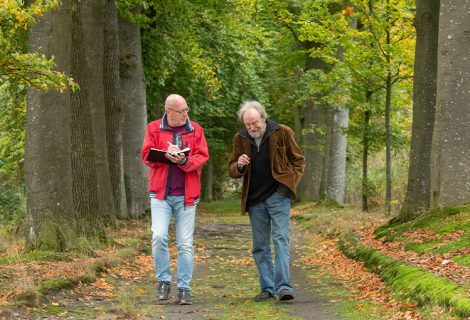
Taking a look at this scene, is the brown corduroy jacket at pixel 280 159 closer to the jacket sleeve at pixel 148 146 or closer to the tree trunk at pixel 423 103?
the jacket sleeve at pixel 148 146

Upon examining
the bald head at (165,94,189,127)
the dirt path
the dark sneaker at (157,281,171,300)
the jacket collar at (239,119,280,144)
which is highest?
the bald head at (165,94,189,127)

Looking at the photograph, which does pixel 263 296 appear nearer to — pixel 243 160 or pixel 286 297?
pixel 286 297

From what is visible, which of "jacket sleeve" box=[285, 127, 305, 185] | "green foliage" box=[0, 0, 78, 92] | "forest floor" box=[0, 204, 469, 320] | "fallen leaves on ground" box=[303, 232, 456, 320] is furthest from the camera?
"jacket sleeve" box=[285, 127, 305, 185]

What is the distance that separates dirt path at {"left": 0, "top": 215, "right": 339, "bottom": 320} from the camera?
823cm

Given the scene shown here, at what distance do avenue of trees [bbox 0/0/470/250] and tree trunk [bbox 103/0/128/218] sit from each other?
3 cm

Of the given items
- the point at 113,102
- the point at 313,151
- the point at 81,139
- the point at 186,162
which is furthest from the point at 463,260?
the point at 313,151

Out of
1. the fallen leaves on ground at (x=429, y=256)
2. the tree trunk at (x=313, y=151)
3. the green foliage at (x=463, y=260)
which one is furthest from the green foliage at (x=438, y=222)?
the tree trunk at (x=313, y=151)

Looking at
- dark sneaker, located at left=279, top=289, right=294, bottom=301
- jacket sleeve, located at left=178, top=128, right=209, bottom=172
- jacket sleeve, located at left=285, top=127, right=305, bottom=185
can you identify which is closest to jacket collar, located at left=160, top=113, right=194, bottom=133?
jacket sleeve, located at left=178, top=128, right=209, bottom=172

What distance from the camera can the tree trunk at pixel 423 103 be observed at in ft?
45.2

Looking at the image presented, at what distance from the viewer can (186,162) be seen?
9.02 m

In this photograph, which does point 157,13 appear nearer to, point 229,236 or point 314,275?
point 229,236

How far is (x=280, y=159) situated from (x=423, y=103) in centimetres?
537

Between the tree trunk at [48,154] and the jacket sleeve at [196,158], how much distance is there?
346 centimetres

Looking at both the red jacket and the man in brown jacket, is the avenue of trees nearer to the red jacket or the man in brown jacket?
the red jacket
